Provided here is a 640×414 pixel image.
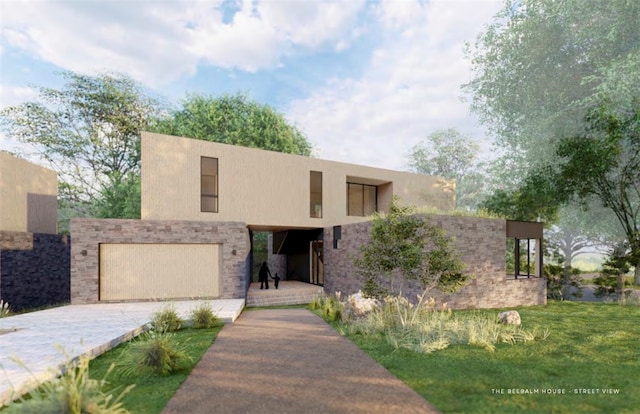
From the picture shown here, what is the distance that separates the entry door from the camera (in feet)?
59.4

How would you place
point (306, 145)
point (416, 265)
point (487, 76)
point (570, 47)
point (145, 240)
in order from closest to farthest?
point (416, 265) → point (145, 240) → point (570, 47) → point (487, 76) → point (306, 145)

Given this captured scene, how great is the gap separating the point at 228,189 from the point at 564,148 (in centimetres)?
1467

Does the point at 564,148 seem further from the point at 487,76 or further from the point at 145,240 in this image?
the point at 145,240

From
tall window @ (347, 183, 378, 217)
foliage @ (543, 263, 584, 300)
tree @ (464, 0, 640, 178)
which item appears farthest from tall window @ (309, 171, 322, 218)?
tree @ (464, 0, 640, 178)

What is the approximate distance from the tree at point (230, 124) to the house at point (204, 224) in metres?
9.02

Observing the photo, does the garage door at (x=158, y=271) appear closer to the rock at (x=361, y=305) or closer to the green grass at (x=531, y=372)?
the rock at (x=361, y=305)

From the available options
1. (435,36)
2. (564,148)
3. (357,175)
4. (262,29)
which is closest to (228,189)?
(357,175)

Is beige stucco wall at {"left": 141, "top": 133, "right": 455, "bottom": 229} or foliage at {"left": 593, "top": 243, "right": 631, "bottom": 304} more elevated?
beige stucco wall at {"left": 141, "top": 133, "right": 455, "bottom": 229}

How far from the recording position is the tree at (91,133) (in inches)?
864

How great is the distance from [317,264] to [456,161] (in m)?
25.4

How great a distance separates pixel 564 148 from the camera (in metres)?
14.3

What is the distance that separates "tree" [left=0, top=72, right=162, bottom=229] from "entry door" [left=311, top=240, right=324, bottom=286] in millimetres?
11986

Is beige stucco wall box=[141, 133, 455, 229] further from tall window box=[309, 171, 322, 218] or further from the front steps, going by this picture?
the front steps

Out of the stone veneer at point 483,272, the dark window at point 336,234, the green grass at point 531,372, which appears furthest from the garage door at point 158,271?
the green grass at point 531,372
